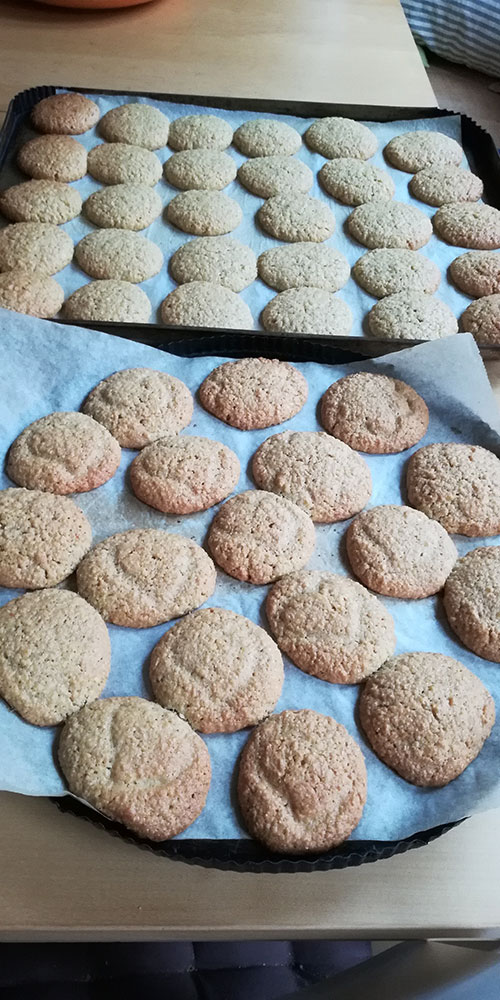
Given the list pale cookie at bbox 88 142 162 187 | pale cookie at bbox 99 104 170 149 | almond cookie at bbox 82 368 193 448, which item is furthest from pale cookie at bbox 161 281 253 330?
pale cookie at bbox 99 104 170 149

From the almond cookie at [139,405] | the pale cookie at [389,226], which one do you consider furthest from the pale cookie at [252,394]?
the pale cookie at [389,226]

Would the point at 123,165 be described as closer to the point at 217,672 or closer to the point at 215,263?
the point at 215,263

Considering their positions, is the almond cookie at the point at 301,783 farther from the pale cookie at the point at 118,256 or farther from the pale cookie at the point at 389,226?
the pale cookie at the point at 389,226

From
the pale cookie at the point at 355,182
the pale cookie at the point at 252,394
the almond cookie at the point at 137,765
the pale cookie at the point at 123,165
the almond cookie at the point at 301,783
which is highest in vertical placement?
the pale cookie at the point at 355,182

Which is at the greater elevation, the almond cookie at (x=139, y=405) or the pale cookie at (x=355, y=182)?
the pale cookie at (x=355, y=182)

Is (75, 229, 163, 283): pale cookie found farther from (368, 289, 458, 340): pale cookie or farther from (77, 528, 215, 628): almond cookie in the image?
(77, 528, 215, 628): almond cookie

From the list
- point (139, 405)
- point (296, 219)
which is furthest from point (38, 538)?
point (296, 219)
